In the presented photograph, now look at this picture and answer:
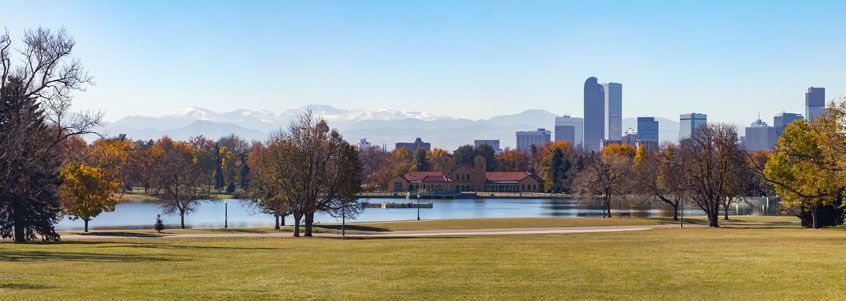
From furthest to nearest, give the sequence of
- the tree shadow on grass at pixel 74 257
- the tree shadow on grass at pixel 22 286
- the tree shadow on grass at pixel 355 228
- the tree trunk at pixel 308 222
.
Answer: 1. the tree shadow on grass at pixel 355 228
2. the tree trunk at pixel 308 222
3. the tree shadow on grass at pixel 74 257
4. the tree shadow on grass at pixel 22 286

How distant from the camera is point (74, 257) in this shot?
29.3 meters

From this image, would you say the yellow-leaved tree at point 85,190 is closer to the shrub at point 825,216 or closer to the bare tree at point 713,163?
the bare tree at point 713,163

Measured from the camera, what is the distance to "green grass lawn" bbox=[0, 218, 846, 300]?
1984 centimetres

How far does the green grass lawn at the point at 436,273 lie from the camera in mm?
19844

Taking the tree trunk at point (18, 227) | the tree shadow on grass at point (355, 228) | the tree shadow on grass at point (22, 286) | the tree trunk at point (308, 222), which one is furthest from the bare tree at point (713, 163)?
the tree shadow on grass at point (22, 286)

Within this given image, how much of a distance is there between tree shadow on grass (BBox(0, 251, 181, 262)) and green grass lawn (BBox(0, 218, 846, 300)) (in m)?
0.04

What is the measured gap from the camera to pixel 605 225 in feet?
209

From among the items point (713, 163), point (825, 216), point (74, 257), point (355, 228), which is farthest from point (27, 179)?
point (825, 216)

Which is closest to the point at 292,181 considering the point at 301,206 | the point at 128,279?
the point at 301,206

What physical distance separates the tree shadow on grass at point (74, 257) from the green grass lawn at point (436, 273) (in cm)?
4

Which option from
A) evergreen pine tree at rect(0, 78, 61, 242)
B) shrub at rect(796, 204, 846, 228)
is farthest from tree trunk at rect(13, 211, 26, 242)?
shrub at rect(796, 204, 846, 228)

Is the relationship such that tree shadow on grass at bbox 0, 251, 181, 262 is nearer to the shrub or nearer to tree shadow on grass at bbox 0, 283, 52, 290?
tree shadow on grass at bbox 0, 283, 52, 290

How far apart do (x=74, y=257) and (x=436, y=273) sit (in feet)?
46.7

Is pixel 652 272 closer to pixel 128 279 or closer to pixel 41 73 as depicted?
pixel 128 279
